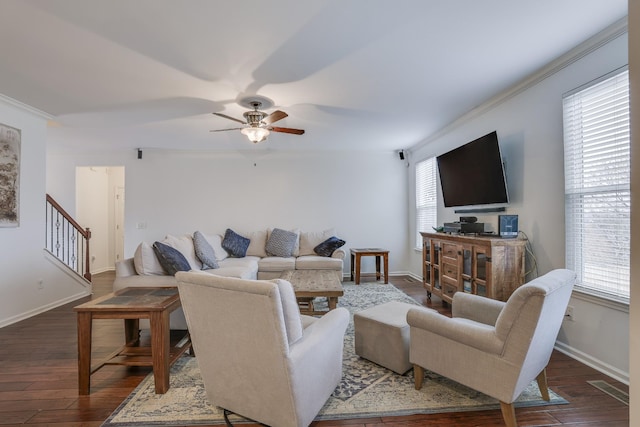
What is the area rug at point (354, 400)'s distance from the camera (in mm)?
1794

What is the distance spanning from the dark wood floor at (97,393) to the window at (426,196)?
9.48 ft

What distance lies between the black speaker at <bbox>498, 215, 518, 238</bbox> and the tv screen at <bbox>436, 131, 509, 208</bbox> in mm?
228

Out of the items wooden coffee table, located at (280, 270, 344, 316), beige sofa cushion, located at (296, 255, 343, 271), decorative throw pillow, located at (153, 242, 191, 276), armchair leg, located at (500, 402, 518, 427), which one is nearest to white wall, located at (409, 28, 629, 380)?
armchair leg, located at (500, 402, 518, 427)

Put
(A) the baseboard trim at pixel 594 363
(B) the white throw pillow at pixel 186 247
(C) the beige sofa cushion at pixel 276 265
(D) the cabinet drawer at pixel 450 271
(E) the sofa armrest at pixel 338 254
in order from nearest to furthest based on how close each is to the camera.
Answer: (A) the baseboard trim at pixel 594 363 → (D) the cabinet drawer at pixel 450 271 → (B) the white throw pillow at pixel 186 247 → (C) the beige sofa cushion at pixel 276 265 → (E) the sofa armrest at pixel 338 254

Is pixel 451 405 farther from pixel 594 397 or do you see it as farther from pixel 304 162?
pixel 304 162

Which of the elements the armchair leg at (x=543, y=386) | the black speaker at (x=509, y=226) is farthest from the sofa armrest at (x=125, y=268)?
the black speaker at (x=509, y=226)

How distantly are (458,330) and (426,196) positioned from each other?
3970mm

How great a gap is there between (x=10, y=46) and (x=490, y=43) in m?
3.64

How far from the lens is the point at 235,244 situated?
5.43 metres

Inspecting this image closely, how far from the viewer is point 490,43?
7.73ft

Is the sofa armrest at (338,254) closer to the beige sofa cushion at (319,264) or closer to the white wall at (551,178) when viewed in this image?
the beige sofa cushion at (319,264)

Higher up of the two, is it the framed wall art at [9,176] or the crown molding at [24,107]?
the crown molding at [24,107]

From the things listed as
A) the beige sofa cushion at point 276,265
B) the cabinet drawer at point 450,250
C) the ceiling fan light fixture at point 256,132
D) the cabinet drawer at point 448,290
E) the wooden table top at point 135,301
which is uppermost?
the ceiling fan light fixture at point 256,132

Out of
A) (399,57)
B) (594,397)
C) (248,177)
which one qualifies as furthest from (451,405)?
(248,177)
